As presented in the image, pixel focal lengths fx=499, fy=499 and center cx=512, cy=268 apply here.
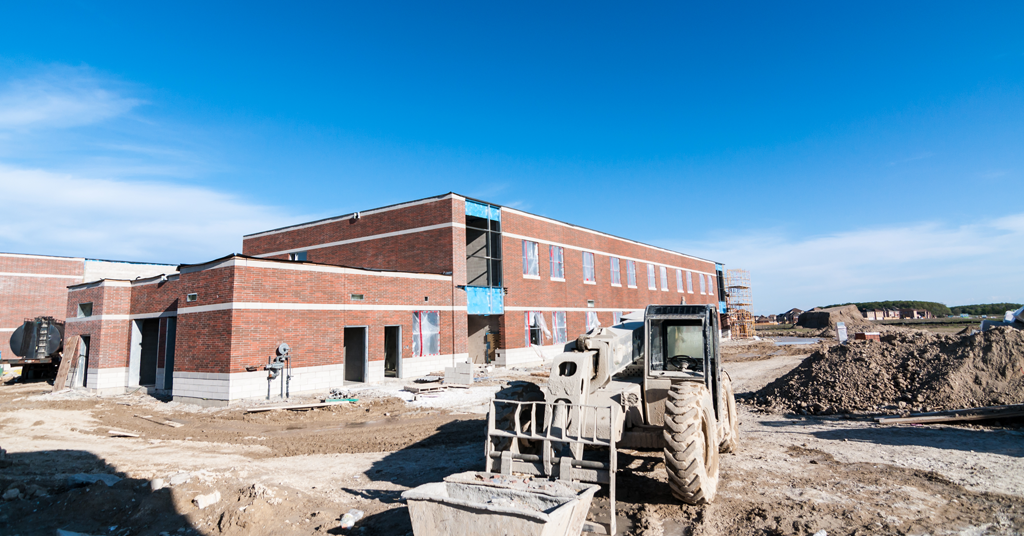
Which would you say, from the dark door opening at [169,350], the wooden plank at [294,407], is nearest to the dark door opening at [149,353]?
the dark door opening at [169,350]

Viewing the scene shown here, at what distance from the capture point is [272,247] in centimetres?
3372

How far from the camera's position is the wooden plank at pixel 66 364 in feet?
72.1

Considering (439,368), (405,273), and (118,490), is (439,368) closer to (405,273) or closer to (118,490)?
(405,273)

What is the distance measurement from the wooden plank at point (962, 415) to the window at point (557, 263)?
71.5 ft

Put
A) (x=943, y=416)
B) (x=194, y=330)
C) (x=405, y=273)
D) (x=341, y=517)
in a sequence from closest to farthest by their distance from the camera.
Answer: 1. (x=341, y=517)
2. (x=943, y=416)
3. (x=194, y=330)
4. (x=405, y=273)

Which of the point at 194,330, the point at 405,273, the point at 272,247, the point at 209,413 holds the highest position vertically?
the point at 272,247

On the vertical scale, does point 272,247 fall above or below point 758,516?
above

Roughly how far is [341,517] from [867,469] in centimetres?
831

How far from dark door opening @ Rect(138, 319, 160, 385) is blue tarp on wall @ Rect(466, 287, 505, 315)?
46.7ft

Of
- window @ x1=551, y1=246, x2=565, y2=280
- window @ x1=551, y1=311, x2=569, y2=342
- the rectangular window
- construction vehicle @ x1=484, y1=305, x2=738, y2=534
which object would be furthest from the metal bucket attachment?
the rectangular window

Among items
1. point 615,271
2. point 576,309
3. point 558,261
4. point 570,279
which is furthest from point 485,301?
point 615,271

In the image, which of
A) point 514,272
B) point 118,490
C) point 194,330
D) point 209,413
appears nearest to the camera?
point 118,490

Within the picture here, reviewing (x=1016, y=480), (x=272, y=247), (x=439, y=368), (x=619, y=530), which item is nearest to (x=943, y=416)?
(x=1016, y=480)

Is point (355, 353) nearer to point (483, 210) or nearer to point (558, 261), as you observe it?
point (483, 210)
